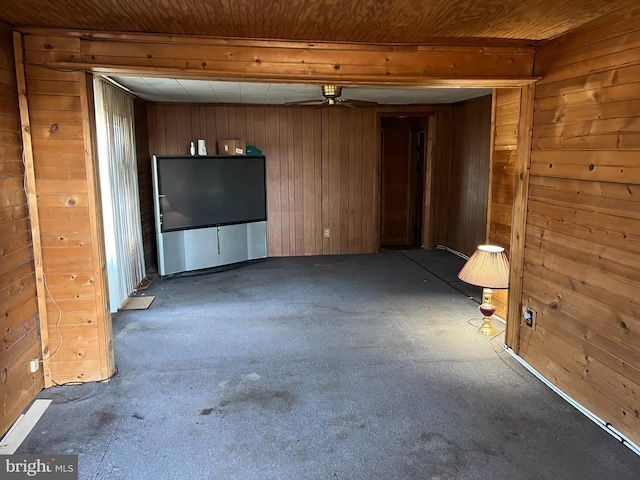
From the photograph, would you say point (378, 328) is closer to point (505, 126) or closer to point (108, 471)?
point (505, 126)

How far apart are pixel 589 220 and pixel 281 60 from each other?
206 cm

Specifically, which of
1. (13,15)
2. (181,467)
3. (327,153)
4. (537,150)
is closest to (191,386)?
(181,467)

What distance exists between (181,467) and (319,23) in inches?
94.2

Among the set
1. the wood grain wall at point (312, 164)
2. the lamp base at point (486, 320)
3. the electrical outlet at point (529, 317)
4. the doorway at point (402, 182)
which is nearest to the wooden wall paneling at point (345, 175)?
the wood grain wall at point (312, 164)

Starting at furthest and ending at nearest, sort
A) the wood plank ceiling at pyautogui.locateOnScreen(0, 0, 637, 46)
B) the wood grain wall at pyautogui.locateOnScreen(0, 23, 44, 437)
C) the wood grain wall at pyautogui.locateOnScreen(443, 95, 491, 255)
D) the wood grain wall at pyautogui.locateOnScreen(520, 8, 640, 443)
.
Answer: the wood grain wall at pyautogui.locateOnScreen(443, 95, 491, 255)
the wood grain wall at pyautogui.locateOnScreen(0, 23, 44, 437)
the wood grain wall at pyautogui.locateOnScreen(520, 8, 640, 443)
the wood plank ceiling at pyautogui.locateOnScreen(0, 0, 637, 46)

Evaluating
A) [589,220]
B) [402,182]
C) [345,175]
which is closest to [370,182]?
[345,175]

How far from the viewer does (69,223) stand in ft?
9.52

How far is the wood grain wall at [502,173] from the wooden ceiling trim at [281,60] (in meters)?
0.70

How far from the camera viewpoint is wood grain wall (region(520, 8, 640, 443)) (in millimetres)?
2367

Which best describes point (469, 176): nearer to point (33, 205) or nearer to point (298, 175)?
point (298, 175)

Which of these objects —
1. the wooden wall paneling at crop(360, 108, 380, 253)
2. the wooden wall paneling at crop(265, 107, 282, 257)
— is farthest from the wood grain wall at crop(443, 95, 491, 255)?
the wooden wall paneling at crop(265, 107, 282, 257)

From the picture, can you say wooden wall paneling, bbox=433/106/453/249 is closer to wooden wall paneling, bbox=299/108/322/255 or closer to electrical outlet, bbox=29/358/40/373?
wooden wall paneling, bbox=299/108/322/255

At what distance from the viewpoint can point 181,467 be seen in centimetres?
225

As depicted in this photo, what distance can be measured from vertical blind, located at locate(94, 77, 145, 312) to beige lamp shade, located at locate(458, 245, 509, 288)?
3.22 meters
